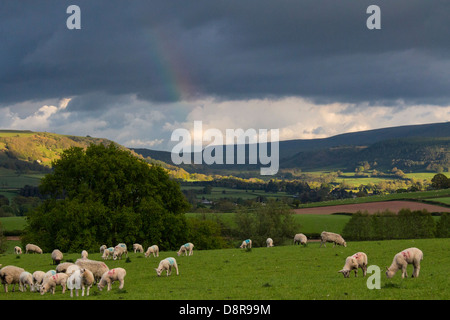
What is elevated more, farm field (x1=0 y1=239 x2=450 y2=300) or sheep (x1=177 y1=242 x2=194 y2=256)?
farm field (x1=0 y1=239 x2=450 y2=300)

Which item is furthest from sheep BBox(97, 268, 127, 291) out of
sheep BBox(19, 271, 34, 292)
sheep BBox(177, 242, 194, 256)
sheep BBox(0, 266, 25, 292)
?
sheep BBox(177, 242, 194, 256)

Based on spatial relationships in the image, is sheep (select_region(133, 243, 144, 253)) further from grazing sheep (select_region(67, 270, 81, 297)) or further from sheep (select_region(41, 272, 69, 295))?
grazing sheep (select_region(67, 270, 81, 297))

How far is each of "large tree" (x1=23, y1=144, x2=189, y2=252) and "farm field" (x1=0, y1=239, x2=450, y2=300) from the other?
436 inches

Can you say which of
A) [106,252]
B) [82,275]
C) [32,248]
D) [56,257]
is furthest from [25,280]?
[32,248]

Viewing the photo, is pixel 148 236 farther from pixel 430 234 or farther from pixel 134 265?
pixel 430 234

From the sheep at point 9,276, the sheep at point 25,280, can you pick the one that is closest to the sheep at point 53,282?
the sheep at point 25,280

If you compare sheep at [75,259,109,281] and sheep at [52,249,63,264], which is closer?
sheep at [75,259,109,281]

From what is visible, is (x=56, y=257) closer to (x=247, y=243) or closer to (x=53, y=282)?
(x=53, y=282)

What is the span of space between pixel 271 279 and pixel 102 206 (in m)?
31.9

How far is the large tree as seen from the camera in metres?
50.7

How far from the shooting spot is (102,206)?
51.6 meters

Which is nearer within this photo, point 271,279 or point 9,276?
point 9,276

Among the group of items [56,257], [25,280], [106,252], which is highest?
[25,280]
